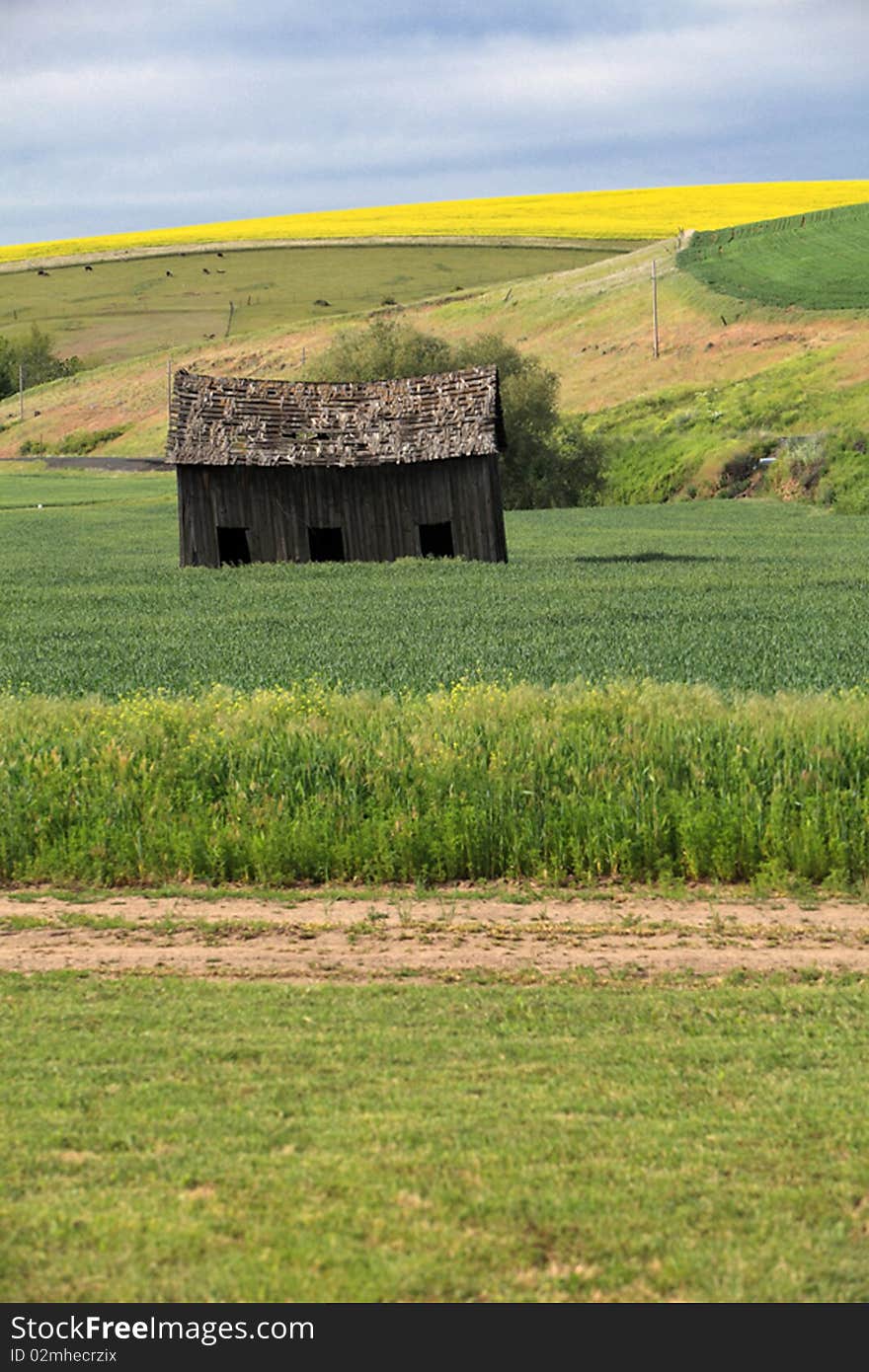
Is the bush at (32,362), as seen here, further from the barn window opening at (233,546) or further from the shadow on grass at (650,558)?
the shadow on grass at (650,558)

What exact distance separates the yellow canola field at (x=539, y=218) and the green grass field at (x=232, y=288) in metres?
6.52

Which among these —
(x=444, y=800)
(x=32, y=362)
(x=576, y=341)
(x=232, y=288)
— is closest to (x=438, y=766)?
(x=444, y=800)

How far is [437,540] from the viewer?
49.5 m

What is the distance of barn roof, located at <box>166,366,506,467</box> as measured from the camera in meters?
48.0

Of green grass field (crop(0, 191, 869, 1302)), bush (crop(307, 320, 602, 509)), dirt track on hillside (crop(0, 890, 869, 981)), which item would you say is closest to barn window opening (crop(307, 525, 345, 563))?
green grass field (crop(0, 191, 869, 1302))

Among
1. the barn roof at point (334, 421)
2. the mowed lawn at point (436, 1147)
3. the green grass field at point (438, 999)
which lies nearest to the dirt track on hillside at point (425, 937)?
the green grass field at point (438, 999)

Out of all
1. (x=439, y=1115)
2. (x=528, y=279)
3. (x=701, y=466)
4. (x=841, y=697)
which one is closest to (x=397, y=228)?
(x=528, y=279)

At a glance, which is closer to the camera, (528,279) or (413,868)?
(413,868)

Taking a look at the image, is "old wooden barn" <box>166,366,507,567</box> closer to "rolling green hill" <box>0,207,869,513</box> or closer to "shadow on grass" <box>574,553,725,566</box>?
"shadow on grass" <box>574,553,725,566</box>

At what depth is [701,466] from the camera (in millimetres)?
83125

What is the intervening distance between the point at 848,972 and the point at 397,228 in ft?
555

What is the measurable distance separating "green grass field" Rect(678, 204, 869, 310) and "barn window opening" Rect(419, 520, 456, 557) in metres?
58.5

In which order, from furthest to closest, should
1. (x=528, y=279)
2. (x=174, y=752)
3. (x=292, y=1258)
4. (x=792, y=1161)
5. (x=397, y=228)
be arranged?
(x=397, y=228)
(x=528, y=279)
(x=174, y=752)
(x=792, y=1161)
(x=292, y=1258)

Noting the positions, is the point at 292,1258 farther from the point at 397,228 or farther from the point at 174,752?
the point at 397,228
